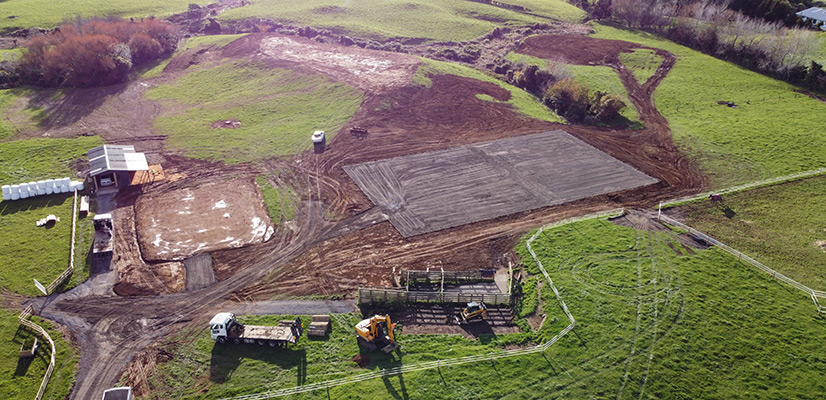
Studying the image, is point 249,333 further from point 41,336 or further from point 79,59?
point 79,59

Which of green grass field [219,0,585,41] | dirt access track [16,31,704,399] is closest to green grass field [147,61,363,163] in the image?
dirt access track [16,31,704,399]

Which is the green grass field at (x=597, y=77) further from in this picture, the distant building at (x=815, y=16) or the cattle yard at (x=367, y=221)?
the distant building at (x=815, y=16)

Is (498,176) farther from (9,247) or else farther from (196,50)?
(196,50)

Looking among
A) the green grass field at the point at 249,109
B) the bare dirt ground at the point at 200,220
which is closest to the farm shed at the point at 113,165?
the bare dirt ground at the point at 200,220

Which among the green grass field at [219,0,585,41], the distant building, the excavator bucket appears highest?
the distant building

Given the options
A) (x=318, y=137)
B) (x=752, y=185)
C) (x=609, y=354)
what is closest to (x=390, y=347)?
(x=609, y=354)

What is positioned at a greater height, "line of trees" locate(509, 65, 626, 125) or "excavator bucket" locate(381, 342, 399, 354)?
"line of trees" locate(509, 65, 626, 125)

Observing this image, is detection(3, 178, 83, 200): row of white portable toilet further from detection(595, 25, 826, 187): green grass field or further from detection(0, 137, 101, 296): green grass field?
detection(595, 25, 826, 187): green grass field
